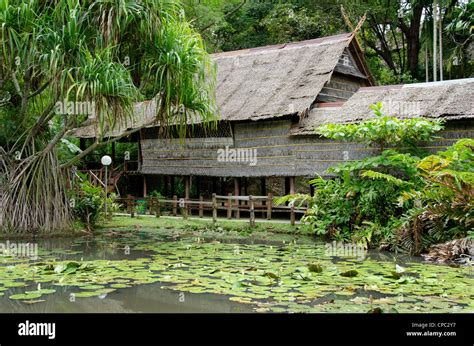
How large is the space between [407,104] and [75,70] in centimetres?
817

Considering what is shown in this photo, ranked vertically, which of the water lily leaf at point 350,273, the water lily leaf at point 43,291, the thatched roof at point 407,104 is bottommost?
the water lily leaf at point 350,273

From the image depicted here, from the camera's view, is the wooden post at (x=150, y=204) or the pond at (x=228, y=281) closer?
the pond at (x=228, y=281)

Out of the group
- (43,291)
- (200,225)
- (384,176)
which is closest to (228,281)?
(43,291)

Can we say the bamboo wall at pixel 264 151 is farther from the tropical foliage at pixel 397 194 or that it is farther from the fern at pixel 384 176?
the fern at pixel 384 176

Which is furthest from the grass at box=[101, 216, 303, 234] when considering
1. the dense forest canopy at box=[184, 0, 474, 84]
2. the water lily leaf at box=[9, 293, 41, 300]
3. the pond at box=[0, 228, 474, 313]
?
the dense forest canopy at box=[184, 0, 474, 84]

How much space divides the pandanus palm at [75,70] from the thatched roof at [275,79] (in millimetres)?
3700

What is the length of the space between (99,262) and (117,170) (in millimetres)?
13014

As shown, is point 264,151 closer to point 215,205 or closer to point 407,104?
point 215,205

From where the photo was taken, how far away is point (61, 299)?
6.16 meters

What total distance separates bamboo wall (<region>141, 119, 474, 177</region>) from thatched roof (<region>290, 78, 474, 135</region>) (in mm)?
390

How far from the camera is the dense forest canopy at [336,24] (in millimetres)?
23531

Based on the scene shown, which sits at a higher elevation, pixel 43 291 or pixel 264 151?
pixel 264 151

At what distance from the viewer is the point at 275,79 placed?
56.3 feet

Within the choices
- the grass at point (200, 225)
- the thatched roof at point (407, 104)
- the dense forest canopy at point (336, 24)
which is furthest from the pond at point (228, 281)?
the dense forest canopy at point (336, 24)
